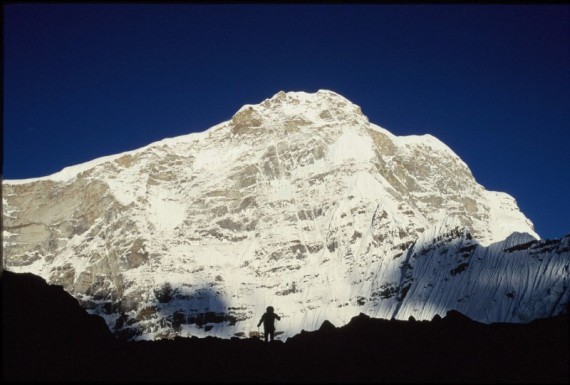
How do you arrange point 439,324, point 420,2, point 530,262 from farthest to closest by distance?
point 530,262
point 439,324
point 420,2

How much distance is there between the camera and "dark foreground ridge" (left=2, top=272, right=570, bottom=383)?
40156mm

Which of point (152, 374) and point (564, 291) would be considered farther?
point (564, 291)

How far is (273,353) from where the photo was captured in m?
47.3

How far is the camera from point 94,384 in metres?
37.5

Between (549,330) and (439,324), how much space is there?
675cm

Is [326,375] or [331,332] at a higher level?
[331,332]

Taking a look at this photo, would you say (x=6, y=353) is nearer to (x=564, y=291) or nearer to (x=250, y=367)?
(x=250, y=367)

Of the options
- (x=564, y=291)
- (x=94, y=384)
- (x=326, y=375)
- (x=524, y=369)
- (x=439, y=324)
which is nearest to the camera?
(x=94, y=384)

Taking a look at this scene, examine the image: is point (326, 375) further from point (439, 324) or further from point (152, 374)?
point (439, 324)

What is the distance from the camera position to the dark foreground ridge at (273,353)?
4016 cm

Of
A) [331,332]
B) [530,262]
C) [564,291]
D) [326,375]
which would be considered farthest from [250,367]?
[530,262]

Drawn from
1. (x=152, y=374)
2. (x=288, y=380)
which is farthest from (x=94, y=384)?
(x=288, y=380)

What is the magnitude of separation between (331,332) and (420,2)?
31198mm

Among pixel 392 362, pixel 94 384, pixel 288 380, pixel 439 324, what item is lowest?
pixel 94 384
